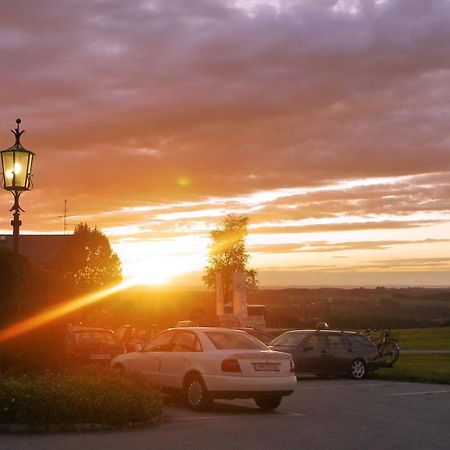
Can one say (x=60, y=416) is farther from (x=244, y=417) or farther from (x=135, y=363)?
(x=135, y=363)

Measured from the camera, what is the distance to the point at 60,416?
41.3ft

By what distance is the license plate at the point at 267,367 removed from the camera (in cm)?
1541

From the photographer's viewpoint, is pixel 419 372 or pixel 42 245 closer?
pixel 419 372

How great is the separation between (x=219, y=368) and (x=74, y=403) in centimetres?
335

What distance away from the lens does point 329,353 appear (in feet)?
79.3

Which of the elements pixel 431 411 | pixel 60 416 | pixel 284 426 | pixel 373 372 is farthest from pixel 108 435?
pixel 373 372

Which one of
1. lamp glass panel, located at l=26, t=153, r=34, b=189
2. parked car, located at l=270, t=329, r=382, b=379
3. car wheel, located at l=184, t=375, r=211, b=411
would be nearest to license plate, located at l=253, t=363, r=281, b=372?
car wheel, located at l=184, t=375, r=211, b=411

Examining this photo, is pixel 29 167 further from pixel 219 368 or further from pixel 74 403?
pixel 74 403

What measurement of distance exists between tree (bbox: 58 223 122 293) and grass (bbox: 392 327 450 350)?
78.8 ft

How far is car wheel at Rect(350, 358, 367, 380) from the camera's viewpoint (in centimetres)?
2433

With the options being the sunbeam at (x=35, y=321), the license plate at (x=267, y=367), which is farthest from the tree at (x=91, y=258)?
the license plate at (x=267, y=367)

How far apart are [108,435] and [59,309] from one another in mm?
5278

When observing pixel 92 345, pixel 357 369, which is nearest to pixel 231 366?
pixel 92 345

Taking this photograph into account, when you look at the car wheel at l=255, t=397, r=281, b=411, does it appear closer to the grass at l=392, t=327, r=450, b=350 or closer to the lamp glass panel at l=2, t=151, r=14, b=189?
the lamp glass panel at l=2, t=151, r=14, b=189
